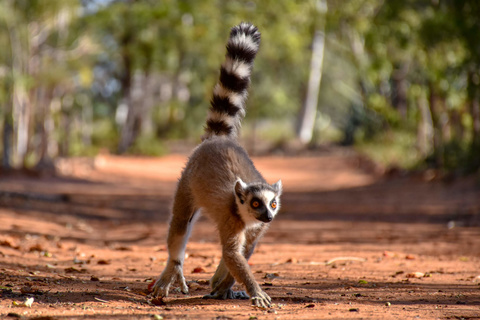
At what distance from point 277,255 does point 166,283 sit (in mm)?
2289

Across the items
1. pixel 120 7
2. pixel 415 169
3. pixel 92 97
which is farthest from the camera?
pixel 92 97

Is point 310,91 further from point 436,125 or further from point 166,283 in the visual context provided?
point 166,283

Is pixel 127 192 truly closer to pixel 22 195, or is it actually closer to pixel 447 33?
pixel 22 195

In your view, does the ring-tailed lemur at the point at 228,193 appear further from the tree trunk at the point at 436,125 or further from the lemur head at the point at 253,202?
the tree trunk at the point at 436,125

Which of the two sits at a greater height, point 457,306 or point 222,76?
point 222,76

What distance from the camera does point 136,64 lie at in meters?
30.9

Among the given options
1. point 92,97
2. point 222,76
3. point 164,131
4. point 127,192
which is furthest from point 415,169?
point 92,97

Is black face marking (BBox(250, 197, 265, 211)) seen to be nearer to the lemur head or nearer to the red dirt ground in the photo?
the lemur head

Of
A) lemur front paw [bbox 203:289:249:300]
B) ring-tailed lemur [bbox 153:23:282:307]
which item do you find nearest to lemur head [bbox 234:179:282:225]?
ring-tailed lemur [bbox 153:23:282:307]

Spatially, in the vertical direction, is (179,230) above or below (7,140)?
below

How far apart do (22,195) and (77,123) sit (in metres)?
36.2

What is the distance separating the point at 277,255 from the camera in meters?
6.86

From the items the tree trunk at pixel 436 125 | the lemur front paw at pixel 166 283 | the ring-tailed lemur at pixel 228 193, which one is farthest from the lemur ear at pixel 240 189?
the tree trunk at pixel 436 125

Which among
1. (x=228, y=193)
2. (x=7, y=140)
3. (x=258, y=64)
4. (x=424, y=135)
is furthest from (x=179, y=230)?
(x=258, y=64)
